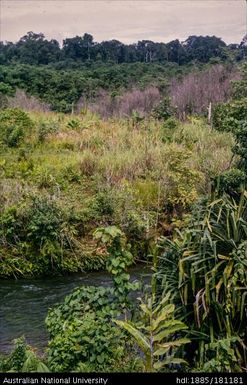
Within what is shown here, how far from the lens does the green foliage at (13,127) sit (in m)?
13.5

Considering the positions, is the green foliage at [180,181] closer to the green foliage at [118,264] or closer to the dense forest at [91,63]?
the green foliage at [118,264]

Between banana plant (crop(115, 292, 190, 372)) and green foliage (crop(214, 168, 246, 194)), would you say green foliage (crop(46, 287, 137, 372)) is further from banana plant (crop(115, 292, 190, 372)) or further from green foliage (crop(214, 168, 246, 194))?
green foliage (crop(214, 168, 246, 194))

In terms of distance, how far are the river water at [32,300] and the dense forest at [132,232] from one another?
27 cm

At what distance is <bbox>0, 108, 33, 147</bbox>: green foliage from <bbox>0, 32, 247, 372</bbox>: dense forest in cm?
4

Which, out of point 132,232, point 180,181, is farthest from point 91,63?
point 132,232

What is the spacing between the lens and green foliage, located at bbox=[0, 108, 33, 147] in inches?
530

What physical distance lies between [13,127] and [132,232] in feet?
17.7

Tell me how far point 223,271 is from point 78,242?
4.96 metres

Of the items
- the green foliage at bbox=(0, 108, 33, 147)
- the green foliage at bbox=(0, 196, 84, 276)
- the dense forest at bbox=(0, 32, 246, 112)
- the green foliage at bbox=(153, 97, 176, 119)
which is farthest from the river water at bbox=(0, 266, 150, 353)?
the dense forest at bbox=(0, 32, 246, 112)

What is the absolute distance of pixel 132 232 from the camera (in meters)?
9.82

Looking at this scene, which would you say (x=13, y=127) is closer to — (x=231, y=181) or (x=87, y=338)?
(x=231, y=181)

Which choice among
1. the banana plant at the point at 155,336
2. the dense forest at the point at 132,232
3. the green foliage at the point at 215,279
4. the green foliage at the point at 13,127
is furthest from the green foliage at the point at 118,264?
the green foliage at the point at 13,127
